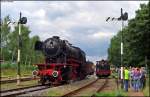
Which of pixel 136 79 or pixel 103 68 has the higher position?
pixel 103 68

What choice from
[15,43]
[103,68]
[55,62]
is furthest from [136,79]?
[15,43]

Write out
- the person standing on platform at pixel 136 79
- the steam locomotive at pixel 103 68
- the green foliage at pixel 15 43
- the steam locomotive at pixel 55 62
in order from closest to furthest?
1. the person standing on platform at pixel 136 79
2. the steam locomotive at pixel 55 62
3. the steam locomotive at pixel 103 68
4. the green foliage at pixel 15 43

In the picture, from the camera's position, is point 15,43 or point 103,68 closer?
point 103,68

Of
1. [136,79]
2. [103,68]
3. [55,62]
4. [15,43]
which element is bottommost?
[136,79]

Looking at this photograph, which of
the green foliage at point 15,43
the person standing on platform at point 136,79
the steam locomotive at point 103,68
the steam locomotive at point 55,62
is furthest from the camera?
the green foliage at point 15,43

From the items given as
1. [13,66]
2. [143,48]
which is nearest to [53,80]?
[143,48]

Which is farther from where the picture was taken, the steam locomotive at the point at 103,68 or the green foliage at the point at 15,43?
the green foliage at the point at 15,43

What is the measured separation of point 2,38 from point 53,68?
6662 centimetres

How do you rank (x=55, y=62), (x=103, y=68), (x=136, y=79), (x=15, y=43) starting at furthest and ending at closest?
(x=15, y=43) → (x=103, y=68) → (x=55, y=62) → (x=136, y=79)

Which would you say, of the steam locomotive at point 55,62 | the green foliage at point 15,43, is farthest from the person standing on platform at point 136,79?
the green foliage at point 15,43

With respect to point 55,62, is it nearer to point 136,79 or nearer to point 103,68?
point 136,79

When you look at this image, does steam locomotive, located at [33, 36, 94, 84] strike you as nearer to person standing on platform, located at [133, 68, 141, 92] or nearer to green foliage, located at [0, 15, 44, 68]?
person standing on platform, located at [133, 68, 141, 92]

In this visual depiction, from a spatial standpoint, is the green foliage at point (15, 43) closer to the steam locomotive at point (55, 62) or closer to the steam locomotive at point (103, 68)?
the steam locomotive at point (103, 68)

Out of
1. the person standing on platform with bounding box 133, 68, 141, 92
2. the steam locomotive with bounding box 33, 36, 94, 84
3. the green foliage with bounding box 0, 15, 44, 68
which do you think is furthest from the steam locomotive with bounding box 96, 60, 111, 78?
the person standing on platform with bounding box 133, 68, 141, 92
